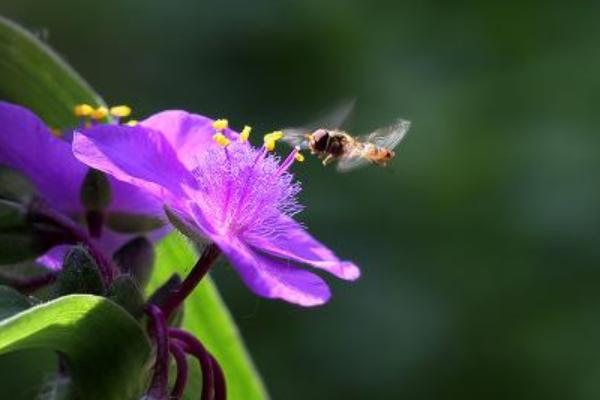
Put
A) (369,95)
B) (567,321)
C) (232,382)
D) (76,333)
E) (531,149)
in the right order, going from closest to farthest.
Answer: (76,333) < (232,382) < (567,321) < (531,149) < (369,95)

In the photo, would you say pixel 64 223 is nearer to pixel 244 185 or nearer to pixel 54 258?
pixel 54 258

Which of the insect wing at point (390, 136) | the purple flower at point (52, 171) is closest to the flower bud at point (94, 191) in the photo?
the purple flower at point (52, 171)

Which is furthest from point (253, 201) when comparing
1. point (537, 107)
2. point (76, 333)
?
point (537, 107)

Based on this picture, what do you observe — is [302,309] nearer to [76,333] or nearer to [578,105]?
[578,105]

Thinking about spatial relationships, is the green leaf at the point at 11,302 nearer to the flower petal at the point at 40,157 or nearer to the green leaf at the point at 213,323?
the flower petal at the point at 40,157

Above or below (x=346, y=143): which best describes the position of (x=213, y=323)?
below

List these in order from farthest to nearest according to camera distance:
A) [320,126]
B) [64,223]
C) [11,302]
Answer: [320,126], [64,223], [11,302]

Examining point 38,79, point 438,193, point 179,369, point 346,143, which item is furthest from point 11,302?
point 438,193
